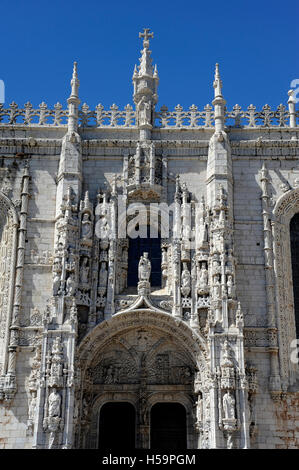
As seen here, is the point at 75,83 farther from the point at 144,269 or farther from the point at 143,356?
the point at 143,356

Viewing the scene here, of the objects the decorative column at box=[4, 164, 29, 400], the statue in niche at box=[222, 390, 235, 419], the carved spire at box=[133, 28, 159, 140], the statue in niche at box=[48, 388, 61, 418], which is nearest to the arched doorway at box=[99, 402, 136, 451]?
the statue in niche at box=[48, 388, 61, 418]

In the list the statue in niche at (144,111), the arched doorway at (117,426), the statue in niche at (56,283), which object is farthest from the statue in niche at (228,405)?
Answer: the statue in niche at (144,111)

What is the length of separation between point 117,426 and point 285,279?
20.8ft

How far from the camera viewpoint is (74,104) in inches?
907

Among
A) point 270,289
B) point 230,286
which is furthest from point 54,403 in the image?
point 270,289

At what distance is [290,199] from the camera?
22484 mm

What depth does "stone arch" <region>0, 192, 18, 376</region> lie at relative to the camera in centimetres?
2084

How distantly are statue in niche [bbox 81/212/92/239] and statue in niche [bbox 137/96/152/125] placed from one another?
3.56 meters

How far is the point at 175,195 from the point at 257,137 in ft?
10.8

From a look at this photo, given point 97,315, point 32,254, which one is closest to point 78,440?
point 97,315

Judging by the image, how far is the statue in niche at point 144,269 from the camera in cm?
2105

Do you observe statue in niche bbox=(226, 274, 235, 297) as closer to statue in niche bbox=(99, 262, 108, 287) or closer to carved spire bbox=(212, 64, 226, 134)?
statue in niche bbox=(99, 262, 108, 287)

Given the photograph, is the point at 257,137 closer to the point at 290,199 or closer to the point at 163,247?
the point at 290,199
